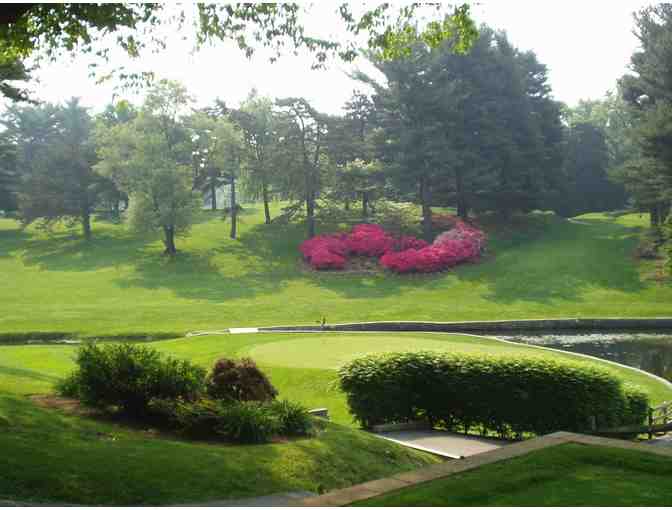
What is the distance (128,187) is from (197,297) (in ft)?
50.9

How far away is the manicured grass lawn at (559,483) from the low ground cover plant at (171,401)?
13.4 ft

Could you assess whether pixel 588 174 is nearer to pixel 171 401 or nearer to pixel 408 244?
pixel 408 244

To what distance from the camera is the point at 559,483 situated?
253 inches

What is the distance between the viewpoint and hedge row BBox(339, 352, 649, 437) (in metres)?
13.4

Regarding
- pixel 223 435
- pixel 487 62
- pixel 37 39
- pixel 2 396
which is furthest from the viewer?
pixel 487 62

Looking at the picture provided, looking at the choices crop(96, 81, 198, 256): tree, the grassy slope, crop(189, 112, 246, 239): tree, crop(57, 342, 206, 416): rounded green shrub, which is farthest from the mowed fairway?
crop(189, 112, 246, 239): tree

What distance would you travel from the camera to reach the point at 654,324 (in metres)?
31.8

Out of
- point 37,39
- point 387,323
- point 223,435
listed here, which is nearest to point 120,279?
point 387,323

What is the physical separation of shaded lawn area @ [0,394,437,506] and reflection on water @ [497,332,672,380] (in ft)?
52.4

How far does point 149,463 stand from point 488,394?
25.0ft

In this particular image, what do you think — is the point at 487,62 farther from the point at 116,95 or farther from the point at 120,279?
the point at 116,95

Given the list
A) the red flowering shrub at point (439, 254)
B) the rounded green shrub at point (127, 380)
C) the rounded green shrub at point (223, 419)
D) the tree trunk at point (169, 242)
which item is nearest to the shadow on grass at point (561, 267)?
the red flowering shrub at point (439, 254)

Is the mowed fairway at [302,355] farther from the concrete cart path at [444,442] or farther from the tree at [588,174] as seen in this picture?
the tree at [588,174]

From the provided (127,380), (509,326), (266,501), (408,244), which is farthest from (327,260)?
(266,501)
